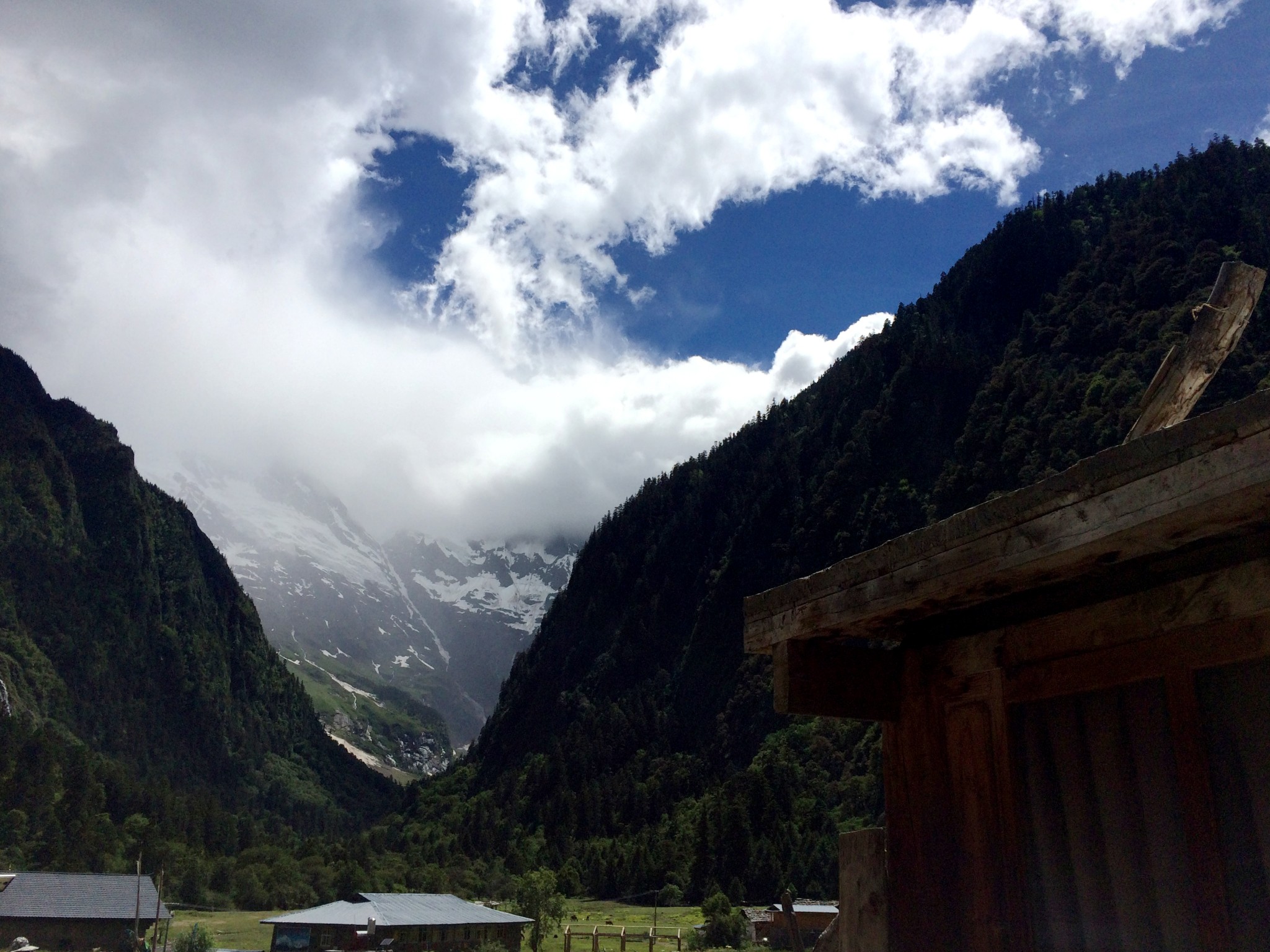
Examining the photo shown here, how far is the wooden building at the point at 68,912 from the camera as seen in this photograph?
2564 inches

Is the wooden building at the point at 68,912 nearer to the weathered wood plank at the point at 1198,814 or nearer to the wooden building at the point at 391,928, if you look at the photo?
the wooden building at the point at 391,928

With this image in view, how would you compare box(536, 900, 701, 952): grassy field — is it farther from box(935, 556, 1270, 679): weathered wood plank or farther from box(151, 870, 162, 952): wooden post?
box(935, 556, 1270, 679): weathered wood plank

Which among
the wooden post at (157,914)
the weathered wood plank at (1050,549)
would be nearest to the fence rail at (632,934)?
the wooden post at (157,914)

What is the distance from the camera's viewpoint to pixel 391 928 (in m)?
59.2

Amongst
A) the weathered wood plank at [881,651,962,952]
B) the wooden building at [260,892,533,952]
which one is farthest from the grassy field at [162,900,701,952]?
the weathered wood plank at [881,651,962,952]

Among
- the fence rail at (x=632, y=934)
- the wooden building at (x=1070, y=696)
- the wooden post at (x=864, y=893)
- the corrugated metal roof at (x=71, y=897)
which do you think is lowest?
the fence rail at (x=632, y=934)

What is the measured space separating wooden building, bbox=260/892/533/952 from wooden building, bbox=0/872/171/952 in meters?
11.3

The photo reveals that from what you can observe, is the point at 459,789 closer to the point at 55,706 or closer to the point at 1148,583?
the point at 55,706

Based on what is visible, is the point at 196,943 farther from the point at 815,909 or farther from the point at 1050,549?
the point at 1050,549

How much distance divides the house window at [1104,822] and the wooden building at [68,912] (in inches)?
2856

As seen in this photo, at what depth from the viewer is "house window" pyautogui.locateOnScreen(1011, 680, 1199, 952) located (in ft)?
11.8

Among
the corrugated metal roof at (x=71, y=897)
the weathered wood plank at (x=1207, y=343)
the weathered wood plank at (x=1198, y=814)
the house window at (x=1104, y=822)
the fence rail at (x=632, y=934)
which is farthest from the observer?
→ the corrugated metal roof at (x=71, y=897)

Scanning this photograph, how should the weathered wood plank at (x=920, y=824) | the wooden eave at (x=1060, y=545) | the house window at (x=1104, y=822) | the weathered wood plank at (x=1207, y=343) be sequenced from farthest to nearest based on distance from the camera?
the weathered wood plank at (x=1207, y=343)
the weathered wood plank at (x=920, y=824)
the house window at (x=1104, y=822)
the wooden eave at (x=1060, y=545)

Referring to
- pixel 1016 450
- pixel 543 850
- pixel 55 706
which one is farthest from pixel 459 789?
pixel 1016 450
